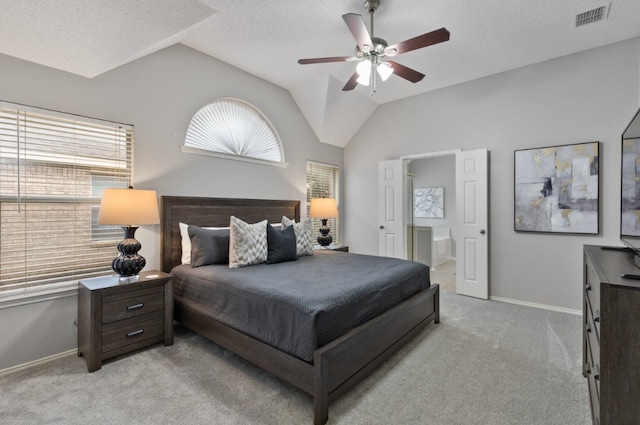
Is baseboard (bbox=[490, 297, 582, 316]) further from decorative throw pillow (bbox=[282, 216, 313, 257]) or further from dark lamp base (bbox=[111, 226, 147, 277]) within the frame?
dark lamp base (bbox=[111, 226, 147, 277])

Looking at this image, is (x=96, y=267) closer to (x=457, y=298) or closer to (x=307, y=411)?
(x=307, y=411)

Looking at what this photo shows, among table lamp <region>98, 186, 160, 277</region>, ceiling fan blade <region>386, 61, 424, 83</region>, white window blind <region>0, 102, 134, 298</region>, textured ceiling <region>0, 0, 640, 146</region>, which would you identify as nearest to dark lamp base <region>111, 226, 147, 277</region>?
table lamp <region>98, 186, 160, 277</region>

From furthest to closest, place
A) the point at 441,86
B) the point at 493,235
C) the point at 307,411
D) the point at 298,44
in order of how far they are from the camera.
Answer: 1. the point at 441,86
2. the point at 493,235
3. the point at 298,44
4. the point at 307,411

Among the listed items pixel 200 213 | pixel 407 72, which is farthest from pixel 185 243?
pixel 407 72

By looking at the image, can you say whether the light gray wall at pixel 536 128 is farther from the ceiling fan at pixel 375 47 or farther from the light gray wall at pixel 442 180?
the light gray wall at pixel 442 180

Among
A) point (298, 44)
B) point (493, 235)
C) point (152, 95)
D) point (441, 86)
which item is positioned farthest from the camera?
point (441, 86)

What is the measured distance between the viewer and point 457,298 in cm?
409

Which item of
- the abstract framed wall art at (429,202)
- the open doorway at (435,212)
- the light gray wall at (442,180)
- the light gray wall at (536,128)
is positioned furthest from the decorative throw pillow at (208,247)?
the abstract framed wall art at (429,202)

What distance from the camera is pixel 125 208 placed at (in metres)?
2.43

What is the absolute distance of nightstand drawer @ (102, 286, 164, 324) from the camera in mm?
2320

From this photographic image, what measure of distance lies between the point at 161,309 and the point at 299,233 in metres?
1.66

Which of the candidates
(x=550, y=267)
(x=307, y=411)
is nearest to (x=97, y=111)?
(x=307, y=411)

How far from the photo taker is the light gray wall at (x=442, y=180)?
23.1 ft

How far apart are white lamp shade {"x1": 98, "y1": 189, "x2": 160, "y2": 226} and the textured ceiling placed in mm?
1071
